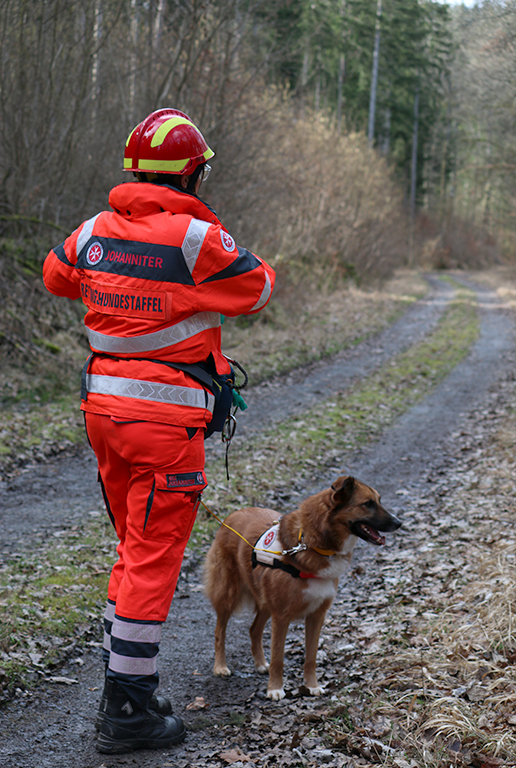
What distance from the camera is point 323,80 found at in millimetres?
43250

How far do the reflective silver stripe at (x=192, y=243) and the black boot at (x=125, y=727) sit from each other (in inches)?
84.0

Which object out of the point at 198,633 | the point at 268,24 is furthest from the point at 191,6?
the point at 198,633

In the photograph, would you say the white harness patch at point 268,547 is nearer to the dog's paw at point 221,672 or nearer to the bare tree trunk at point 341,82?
the dog's paw at point 221,672

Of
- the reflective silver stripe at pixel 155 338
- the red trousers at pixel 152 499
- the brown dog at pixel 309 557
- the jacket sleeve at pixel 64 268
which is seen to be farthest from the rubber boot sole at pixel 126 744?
the jacket sleeve at pixel 64 268

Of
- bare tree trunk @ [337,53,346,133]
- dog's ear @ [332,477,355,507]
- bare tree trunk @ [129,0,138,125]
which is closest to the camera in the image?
dog's ear @ [332,477,355,507]

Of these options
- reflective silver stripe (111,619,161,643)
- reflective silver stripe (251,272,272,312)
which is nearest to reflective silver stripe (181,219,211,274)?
reflective silver stripe (251,272,272,312)

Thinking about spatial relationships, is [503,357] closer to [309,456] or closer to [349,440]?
[349,440]

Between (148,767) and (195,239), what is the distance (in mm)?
2649

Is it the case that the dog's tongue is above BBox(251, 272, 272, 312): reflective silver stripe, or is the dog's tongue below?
below

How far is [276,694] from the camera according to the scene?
3990 mm

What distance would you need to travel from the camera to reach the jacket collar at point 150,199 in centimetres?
322

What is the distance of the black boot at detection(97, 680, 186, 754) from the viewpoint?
3.28 metres

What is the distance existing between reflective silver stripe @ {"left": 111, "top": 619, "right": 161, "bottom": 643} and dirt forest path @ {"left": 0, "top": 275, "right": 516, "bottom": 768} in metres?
0.68

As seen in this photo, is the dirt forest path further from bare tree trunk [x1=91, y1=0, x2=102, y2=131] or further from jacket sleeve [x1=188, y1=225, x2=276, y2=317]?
bare tree trunk [x1=91, y1=0, x2=102, y2=131]
